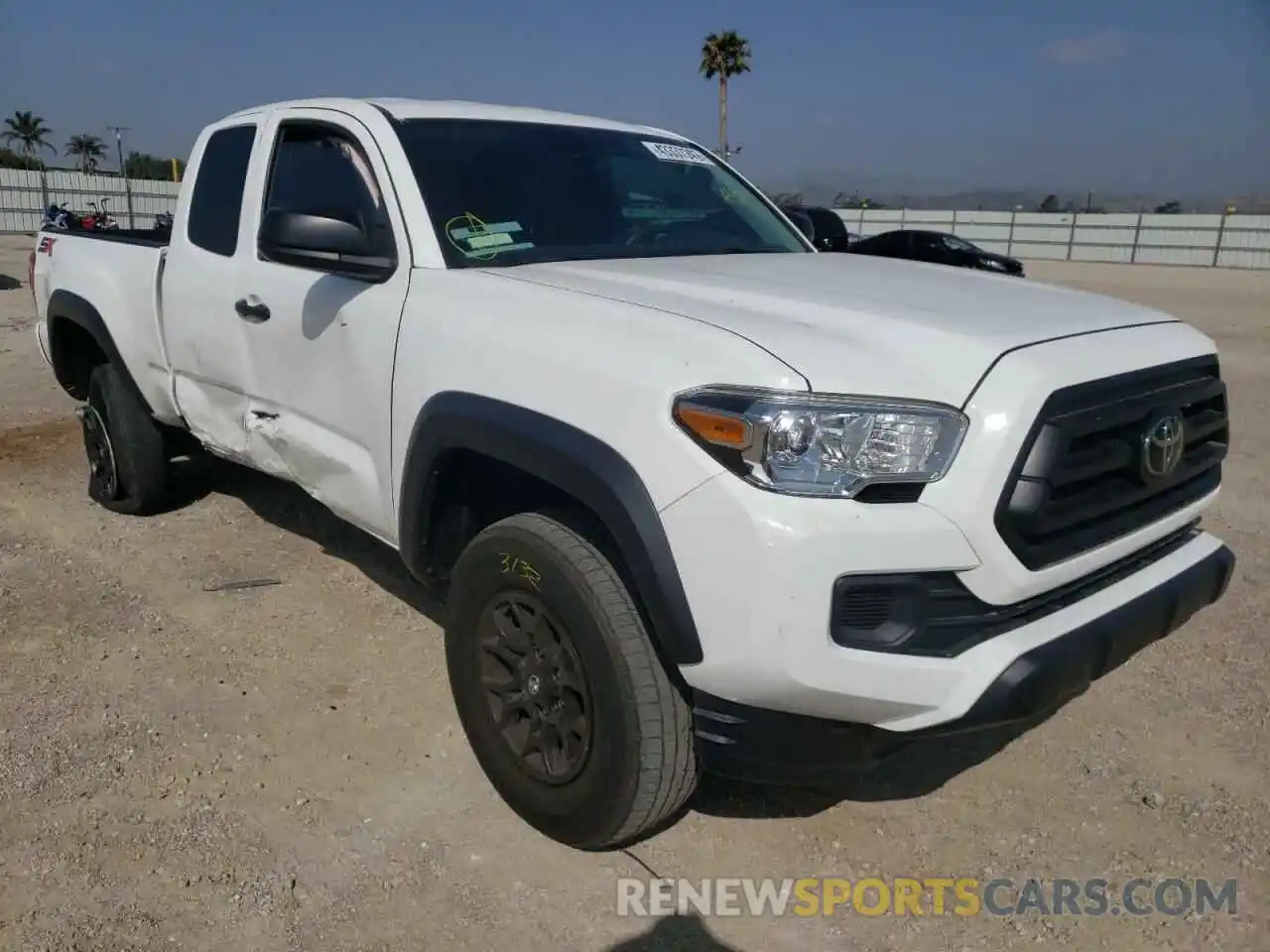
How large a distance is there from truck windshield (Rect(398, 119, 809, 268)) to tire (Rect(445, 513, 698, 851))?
969 mm

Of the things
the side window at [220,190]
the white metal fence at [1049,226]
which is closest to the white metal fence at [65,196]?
the white metal fence at [1049,226]

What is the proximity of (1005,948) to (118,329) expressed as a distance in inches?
171

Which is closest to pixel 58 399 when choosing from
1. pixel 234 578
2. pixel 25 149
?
pixel 234 578

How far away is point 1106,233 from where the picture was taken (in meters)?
39.6

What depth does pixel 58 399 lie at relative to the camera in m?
8.04

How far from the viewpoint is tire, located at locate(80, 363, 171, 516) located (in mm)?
4848

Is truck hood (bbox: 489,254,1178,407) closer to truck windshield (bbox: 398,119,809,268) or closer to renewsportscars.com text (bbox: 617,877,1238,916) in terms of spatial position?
truck windshield (bbox: 398,119,809,268)

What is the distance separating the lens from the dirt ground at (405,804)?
2436 mm

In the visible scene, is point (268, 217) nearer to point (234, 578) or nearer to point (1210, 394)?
point (234, 578)

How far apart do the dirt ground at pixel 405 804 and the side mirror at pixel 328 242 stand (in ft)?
4.72

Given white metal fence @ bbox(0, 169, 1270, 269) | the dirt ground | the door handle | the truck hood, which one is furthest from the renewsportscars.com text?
white metal fence @ bbox(0, 169, 1270, 269)

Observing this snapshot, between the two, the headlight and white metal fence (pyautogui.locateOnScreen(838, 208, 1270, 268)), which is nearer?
the headlight

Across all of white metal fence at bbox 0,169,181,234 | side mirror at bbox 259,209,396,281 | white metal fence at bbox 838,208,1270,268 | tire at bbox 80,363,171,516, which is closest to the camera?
side mirror at bbox 259,209,396,281

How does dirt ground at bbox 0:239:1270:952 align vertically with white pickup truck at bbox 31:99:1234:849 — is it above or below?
below
